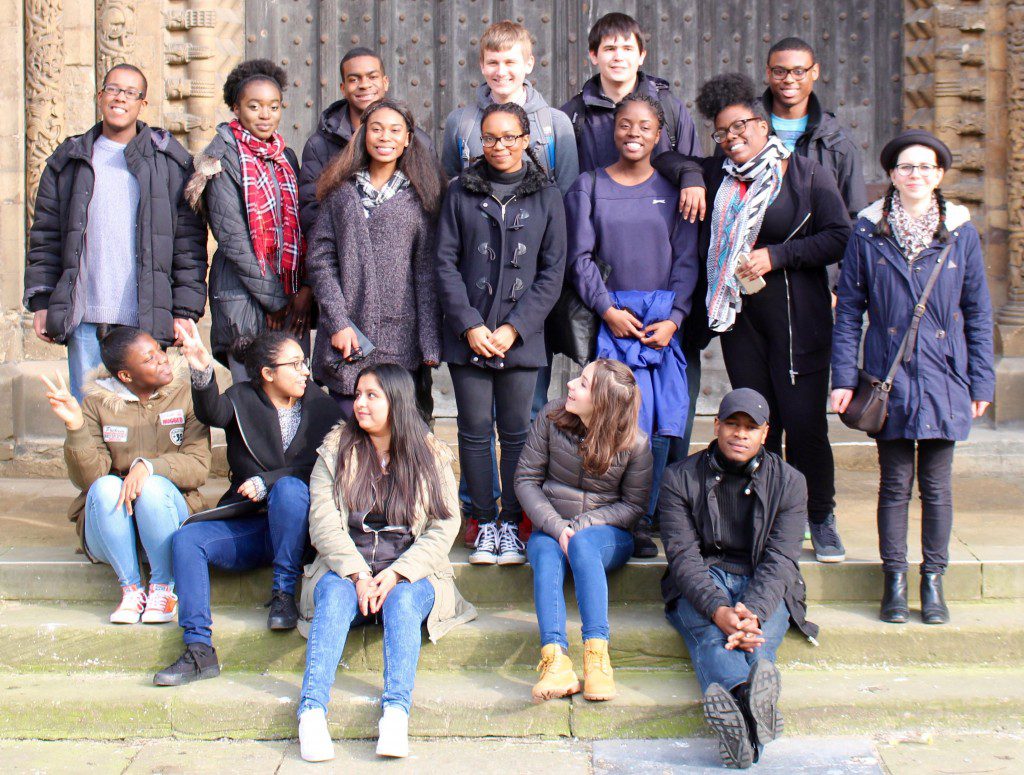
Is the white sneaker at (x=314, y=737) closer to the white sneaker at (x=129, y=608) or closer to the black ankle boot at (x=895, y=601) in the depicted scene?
the white sneaker at (x=129, y=608)

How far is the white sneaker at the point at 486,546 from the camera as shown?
499cm

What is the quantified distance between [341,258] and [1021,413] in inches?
147

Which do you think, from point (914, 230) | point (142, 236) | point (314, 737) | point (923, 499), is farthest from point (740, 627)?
point (142, 236)

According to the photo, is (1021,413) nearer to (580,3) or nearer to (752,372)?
(752,372)

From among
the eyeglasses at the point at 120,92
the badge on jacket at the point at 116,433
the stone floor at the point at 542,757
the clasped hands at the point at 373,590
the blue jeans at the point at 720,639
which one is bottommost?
the stone floor at the point at 542,757

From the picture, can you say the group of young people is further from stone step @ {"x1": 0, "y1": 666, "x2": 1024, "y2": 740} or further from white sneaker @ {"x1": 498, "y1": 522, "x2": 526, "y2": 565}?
stone step @ {"x1": 0, "y1": 666, "x2": 1024, "y2": 740}

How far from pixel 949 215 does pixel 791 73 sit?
856mm

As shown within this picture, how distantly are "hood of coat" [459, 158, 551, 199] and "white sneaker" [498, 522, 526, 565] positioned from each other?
129 centimetres

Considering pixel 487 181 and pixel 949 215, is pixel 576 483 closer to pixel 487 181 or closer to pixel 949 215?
pixel 487 181

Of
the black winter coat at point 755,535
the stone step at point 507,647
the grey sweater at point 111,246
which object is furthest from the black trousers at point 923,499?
the grey sweater at point 111,246

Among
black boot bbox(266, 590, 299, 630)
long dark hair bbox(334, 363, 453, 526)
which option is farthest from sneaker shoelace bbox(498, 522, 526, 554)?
black boot bbox(266, 590, 299, 630)

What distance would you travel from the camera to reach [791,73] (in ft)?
16.7

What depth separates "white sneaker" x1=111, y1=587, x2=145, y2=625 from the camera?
15.7 feet

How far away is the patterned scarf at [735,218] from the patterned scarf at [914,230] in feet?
1.61
